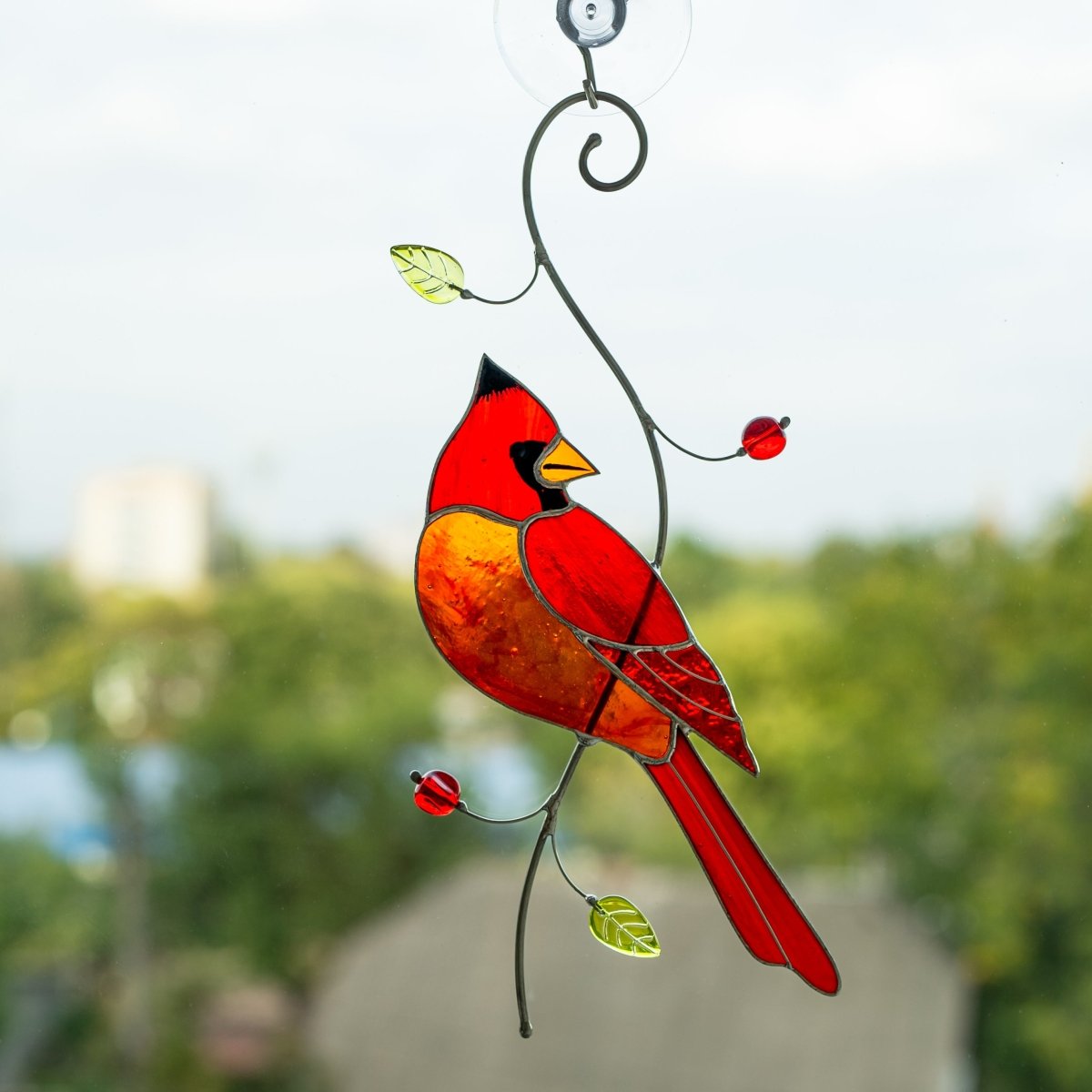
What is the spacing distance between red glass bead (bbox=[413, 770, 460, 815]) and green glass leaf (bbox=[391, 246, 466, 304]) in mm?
193

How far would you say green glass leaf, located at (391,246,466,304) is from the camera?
525 mm

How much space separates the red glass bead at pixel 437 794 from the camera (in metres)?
0.51

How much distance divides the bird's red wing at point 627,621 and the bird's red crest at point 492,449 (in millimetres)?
17

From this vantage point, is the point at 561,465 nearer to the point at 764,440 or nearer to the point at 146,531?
the point at 764,440

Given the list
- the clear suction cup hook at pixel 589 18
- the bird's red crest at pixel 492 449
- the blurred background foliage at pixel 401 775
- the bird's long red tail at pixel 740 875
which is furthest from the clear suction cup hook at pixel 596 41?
the blurred background foliage at pixel 401 775

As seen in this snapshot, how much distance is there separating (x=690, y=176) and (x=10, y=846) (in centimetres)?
120

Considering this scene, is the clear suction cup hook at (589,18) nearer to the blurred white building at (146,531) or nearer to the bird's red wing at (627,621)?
the bird's red wing at (627,621)

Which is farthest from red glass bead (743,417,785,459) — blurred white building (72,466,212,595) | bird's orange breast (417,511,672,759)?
blurred white building (72,466,212,595)

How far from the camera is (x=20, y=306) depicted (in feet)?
3.96

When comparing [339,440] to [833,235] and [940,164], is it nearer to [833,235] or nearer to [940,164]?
[833,235]

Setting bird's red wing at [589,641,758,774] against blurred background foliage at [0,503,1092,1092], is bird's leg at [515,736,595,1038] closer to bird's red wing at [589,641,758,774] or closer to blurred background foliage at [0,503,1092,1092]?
bird's red wing at [589,641,758,774]

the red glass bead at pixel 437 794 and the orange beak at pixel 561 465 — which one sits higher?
the orange beak at pixel 561 465

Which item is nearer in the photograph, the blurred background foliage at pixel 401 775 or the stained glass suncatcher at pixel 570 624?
the stained glass suncatcher at pixel 570 624

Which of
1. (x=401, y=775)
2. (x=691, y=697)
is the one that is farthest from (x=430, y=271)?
(x=401, y=775)
